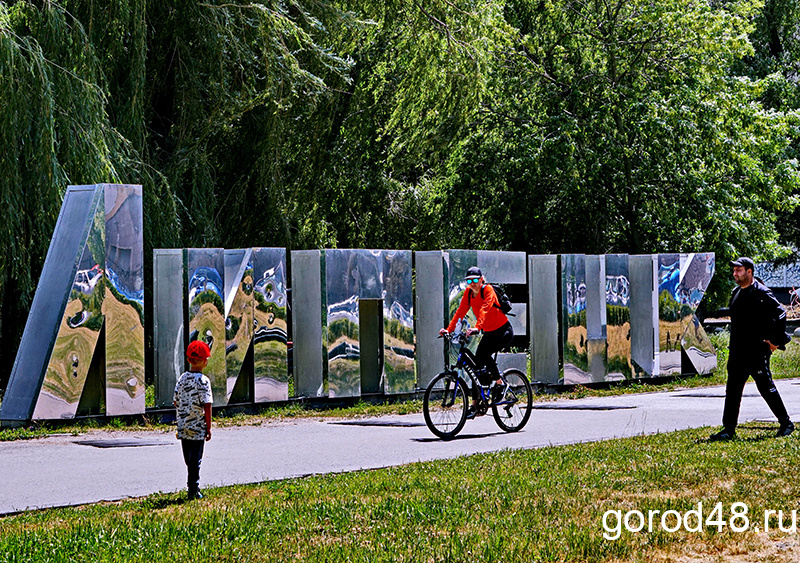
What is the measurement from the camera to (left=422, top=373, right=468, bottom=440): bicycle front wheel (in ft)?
36.0

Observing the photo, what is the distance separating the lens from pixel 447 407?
1109cm

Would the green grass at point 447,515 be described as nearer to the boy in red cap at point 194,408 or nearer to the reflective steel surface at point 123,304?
the boy in red cap at point 194,408

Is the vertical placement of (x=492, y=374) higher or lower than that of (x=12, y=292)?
lower

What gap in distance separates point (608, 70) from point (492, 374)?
16.7 metres

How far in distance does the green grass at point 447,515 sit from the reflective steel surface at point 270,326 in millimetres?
5032

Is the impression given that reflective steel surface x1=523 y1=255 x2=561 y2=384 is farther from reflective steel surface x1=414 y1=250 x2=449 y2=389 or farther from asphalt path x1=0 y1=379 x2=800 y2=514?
reflective steel surface x1=414 y1=250 x2=449 y2=389

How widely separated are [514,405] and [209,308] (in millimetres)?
4085

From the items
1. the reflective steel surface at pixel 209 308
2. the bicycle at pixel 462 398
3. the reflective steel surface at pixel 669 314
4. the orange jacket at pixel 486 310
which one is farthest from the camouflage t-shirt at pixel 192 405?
the reflective steel surface at pixel 669 314

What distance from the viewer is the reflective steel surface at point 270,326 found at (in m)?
13.4

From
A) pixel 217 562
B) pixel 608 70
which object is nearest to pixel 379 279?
pixel 217 562

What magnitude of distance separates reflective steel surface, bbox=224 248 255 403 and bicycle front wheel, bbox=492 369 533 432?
11.7 feet

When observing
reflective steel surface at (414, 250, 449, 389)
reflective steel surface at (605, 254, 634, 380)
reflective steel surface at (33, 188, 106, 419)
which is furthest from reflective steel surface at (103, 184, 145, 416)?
reflective steel surface at (605, 254, 634, 380)

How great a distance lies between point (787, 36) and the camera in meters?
35.9

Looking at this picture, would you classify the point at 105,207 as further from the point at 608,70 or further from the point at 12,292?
the point at 608,70
